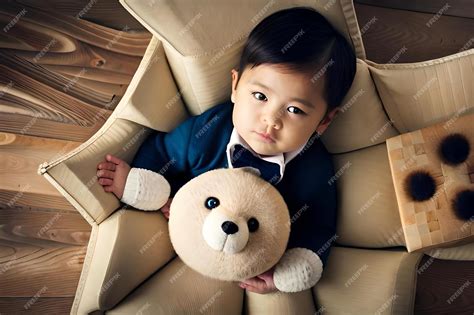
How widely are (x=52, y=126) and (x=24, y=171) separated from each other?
0.14 m

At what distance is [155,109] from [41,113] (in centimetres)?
38

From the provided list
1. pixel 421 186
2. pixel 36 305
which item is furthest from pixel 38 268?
pixel 421 186

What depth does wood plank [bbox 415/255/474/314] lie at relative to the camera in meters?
1.39

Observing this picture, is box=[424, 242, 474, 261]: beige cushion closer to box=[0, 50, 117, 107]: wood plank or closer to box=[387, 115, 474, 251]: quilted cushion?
box=[387, 115, 474, 251]: quilted cushion

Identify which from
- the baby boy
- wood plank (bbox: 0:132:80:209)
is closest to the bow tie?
the baby boy

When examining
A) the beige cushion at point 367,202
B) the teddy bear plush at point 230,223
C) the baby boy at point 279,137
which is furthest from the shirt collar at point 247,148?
the beige cushion at point 367,202

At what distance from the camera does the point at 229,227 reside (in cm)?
86

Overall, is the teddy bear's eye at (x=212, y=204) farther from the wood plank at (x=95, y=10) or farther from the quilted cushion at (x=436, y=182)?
the wood plank at (x=95, y=10)

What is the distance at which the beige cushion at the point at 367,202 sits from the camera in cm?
118

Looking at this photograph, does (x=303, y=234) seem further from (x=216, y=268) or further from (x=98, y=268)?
(x=98, y=268)

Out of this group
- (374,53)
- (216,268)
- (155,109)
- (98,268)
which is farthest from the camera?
(374,53)

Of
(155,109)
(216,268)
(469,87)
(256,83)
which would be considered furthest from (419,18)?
(216,268)

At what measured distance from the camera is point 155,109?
1.13m

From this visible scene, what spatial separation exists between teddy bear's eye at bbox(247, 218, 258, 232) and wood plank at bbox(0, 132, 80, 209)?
2.00 ft
